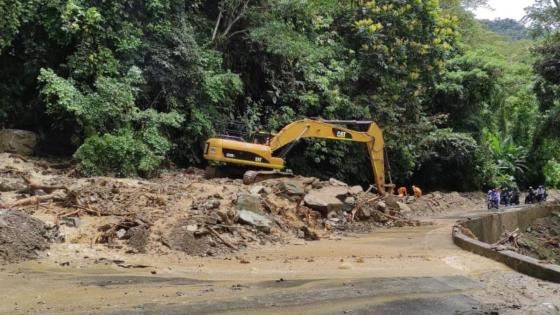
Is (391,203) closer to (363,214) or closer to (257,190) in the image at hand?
(363,214)

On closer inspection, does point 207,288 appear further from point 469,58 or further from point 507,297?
point 469,58

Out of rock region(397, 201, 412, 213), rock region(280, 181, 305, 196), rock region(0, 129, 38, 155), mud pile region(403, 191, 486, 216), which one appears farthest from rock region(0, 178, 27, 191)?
mud pile region(403, 191, 486, 216)

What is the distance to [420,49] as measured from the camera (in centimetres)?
2292

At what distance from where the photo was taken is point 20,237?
7.68 meters

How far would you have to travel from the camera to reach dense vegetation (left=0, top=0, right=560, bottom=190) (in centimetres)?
1509

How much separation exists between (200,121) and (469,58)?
1697cm

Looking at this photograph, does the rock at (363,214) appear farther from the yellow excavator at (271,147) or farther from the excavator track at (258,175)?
the yellow excavator at (271,147)

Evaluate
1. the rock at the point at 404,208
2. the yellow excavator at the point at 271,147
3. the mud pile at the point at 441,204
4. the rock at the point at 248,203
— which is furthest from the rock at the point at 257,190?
the mud pile at the point at 441,204

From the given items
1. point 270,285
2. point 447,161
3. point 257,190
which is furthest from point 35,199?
point 447,161

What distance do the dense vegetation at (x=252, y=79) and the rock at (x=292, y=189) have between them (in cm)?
403

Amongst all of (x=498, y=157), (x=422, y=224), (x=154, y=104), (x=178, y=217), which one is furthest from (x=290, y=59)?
(x=498, y=157)

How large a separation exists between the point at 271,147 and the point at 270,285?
9.14m

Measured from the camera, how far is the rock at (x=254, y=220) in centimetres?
1068

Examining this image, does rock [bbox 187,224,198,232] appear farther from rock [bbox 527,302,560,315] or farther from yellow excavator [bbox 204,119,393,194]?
rock [bbox 527,302,560,315]
